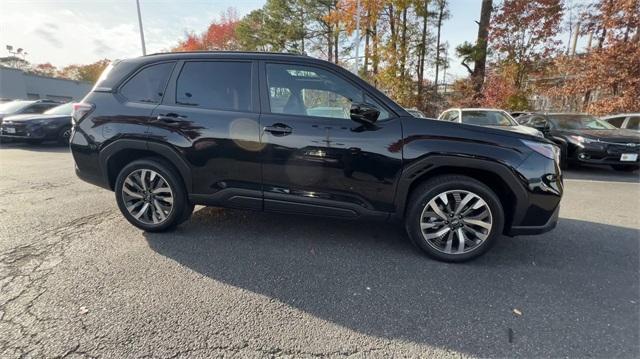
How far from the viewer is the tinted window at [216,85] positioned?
318cm

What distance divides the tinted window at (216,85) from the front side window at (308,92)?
27 cm

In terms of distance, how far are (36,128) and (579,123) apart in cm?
1540

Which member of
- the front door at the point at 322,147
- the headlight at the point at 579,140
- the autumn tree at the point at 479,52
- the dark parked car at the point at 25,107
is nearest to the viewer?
the front door at the point at 322,147

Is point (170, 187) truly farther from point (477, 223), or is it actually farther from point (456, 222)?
point (477, 223)

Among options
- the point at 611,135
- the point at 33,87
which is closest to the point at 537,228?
the point at 611,135

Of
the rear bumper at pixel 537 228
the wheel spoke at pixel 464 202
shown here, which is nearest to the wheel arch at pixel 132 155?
the wheel spoke at pixel 464 202

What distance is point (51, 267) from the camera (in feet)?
9.18

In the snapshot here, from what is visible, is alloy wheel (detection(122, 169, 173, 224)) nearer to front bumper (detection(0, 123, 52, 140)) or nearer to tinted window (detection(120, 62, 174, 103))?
tinted window (detection(120, 62, 174, 103))

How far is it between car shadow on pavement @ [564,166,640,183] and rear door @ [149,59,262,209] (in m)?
7.39

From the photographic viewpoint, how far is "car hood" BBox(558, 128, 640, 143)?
7.20 meters

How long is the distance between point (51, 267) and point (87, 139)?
1378mm

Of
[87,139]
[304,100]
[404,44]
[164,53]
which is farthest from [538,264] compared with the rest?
[404,44]

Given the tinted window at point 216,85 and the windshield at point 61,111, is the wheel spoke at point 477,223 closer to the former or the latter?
the tinted window at point 216,85

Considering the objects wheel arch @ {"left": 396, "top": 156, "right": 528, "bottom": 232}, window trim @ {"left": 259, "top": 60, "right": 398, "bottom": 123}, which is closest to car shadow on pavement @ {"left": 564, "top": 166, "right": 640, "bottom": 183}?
wheel arch @ {"left": 396, "top": 156, "right": 528, "bottom": 232}
